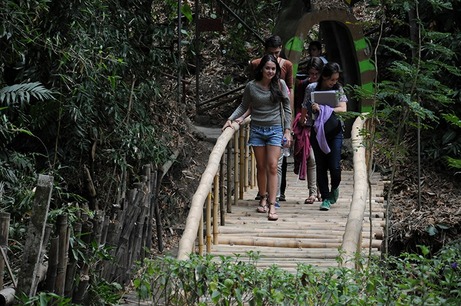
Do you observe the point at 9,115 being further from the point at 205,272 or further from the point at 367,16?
the point at 367,16

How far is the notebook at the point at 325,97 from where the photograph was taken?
861cm

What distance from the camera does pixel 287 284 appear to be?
4.88 meters

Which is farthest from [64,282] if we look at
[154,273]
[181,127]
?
[181,127]

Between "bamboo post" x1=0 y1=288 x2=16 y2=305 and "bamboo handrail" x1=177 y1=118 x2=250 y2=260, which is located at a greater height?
"bamboo handrail" x1=177 y1=118 x2=250 y2=260

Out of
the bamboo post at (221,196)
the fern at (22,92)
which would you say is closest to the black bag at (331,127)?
the bamboo post at (221,196)

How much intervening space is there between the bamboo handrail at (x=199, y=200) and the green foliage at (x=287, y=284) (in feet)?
2.77

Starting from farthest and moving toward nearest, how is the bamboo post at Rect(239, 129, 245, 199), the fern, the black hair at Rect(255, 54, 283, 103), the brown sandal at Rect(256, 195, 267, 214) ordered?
the bamboo post at Rect(239, 129, 245, 199) < the brown sandal at Rect(256, 195, 267, 214) < the black hair at Rect(255, 54, 283, 103) < the fern

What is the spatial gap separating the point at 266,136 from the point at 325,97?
0.66 meters

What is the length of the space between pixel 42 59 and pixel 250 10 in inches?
278

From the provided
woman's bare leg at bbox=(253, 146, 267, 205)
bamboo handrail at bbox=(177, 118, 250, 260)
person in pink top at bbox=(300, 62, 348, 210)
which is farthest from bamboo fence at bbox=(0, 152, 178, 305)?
person in pink top at bbox=(300, 62, 348, 210)

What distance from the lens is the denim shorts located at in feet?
27.7

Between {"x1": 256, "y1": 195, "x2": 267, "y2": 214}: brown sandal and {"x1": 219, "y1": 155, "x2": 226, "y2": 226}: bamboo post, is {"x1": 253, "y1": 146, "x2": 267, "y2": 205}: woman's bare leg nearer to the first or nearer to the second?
{"x1": 256, "y1": 195, "x2": 267, "y2": 214}: brown sandal

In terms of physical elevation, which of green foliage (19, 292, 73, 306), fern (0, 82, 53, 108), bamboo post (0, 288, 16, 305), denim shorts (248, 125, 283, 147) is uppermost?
fern (0, 82, 53, 108)

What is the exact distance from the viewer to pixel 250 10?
14.6 metres
